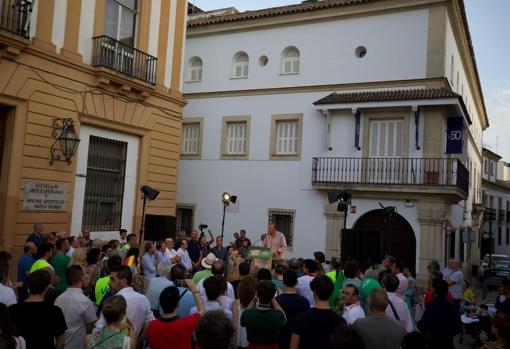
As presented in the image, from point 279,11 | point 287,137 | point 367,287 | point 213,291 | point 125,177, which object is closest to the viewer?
point 213,291

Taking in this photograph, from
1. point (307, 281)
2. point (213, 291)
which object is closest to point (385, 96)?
point (307, 281)

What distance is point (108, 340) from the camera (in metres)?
4.15

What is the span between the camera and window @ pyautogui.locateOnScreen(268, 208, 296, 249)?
2005cm

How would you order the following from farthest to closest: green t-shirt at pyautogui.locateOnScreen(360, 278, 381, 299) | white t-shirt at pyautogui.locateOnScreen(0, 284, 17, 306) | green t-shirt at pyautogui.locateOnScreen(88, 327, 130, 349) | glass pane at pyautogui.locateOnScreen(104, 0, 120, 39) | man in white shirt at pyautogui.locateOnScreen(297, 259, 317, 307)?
glass pane at pyautogui.locateOnScreen(104, 0, 120, 39) → man in white shirt at pyautogui.locateOnScreen(297, 259, 317, 307) → green t-shirt at pyautogui.locateOnScreen(360, 278, 381, 299) → white t-shirt at pyautogui.locateOnScreen(0, 284, 17, 306) → green t-shirt at pyautogui.locateOnScreen(88, 327, 130, 349)

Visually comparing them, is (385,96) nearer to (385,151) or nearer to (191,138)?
(385,151)

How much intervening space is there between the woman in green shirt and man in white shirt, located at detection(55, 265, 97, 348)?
0.83 meters

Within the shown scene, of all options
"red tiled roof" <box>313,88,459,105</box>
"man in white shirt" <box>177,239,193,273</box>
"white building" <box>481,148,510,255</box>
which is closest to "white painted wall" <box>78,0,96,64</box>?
"man in white shirt" <box>177,239,193,273</box>

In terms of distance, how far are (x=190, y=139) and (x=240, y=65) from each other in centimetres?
400

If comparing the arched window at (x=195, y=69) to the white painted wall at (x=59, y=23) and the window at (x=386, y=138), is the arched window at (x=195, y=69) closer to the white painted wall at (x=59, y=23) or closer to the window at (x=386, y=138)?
the window at (x=386, y=138)

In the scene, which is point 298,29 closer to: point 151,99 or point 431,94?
point 431,94

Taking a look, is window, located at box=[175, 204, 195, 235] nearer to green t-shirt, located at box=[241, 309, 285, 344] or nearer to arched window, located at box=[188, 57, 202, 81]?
arched window, located at box=[188, 57, 202, 81]

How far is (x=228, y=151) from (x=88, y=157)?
9.16 meters

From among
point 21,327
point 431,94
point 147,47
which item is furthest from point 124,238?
point 431,94

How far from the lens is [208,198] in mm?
21922
